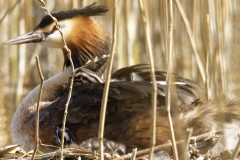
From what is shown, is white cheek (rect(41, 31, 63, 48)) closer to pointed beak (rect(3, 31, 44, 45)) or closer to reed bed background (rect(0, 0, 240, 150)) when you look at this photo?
pointed beak (rect(3, 31, 44, 45))

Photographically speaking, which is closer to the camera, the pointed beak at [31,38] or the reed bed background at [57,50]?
the pointed beak at [31,38]

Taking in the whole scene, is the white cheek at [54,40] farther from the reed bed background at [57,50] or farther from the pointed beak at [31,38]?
the reed bed background at [57,50]

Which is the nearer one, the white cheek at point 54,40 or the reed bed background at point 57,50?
the white cheek at point 54,40

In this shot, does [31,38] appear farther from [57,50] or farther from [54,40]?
[57,50]

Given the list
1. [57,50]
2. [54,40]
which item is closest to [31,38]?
[54,40]

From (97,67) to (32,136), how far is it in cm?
89

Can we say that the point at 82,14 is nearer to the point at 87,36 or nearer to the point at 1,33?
the point at 87,36

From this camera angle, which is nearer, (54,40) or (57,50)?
(54,40)

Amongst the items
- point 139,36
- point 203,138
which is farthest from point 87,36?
point 139,36

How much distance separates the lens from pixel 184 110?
391 centimetres

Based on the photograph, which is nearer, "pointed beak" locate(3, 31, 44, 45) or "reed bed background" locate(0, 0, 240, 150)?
"pointed beak" locate(3, 31, 44, 45)

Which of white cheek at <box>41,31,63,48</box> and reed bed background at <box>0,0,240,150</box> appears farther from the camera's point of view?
reed bed background at <box>0,0,240,150</box>

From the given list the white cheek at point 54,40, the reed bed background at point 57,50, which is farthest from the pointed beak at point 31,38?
the reed bed background at point 57,50

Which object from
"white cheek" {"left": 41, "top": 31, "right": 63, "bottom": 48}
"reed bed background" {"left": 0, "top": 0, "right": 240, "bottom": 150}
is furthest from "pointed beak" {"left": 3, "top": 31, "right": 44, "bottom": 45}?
"reed bed background" {"left": 0, "top": 0, "right": 240, "bottom": 150}
